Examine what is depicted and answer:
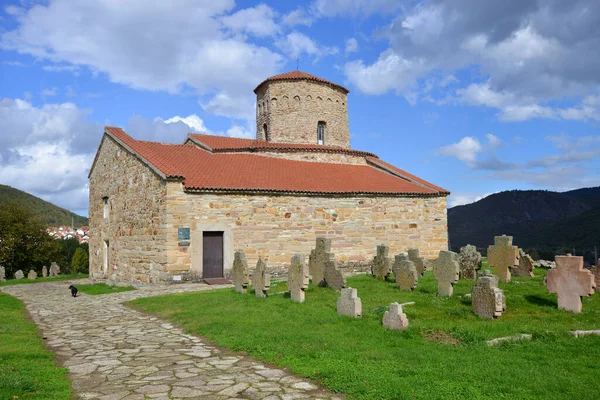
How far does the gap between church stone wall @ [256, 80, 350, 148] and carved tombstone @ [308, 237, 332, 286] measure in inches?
509

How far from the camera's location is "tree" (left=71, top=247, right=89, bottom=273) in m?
38.8

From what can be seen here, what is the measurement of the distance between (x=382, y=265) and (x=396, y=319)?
263 inches

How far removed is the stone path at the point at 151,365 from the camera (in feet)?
15.2

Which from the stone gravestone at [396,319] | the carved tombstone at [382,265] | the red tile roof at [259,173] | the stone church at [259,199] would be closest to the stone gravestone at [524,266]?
the carved tombstone at [382,265]

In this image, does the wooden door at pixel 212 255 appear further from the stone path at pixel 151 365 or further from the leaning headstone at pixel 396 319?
the leaning headstone at pixel 396 319

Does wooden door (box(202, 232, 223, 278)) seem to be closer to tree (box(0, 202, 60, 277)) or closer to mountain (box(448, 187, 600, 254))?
tree (box(0, 202, 60, 277))

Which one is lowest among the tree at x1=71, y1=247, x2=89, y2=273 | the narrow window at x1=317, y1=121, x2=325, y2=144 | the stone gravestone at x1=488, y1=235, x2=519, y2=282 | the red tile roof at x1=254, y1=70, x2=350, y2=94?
the tree at x1=71, y1=247, x2=89, y2=273

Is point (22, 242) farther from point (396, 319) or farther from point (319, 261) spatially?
point (396, 319)

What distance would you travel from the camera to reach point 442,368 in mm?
5203

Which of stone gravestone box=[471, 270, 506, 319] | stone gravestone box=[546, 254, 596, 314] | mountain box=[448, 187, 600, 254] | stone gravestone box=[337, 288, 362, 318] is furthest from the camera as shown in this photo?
mountain box=[448, 187, 600, 254]

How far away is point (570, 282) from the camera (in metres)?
8.34

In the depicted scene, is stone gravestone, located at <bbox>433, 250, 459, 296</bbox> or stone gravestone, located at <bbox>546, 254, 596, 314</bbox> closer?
stone gravestone, located at <bbox>546, 254, 596, 314</bbox>

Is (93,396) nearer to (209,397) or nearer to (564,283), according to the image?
(209,397)

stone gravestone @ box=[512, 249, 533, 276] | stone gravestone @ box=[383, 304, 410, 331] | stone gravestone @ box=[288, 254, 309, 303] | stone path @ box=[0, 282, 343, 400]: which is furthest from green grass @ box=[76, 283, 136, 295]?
stone gravestone @ box=[512, 249, 533, 276]
